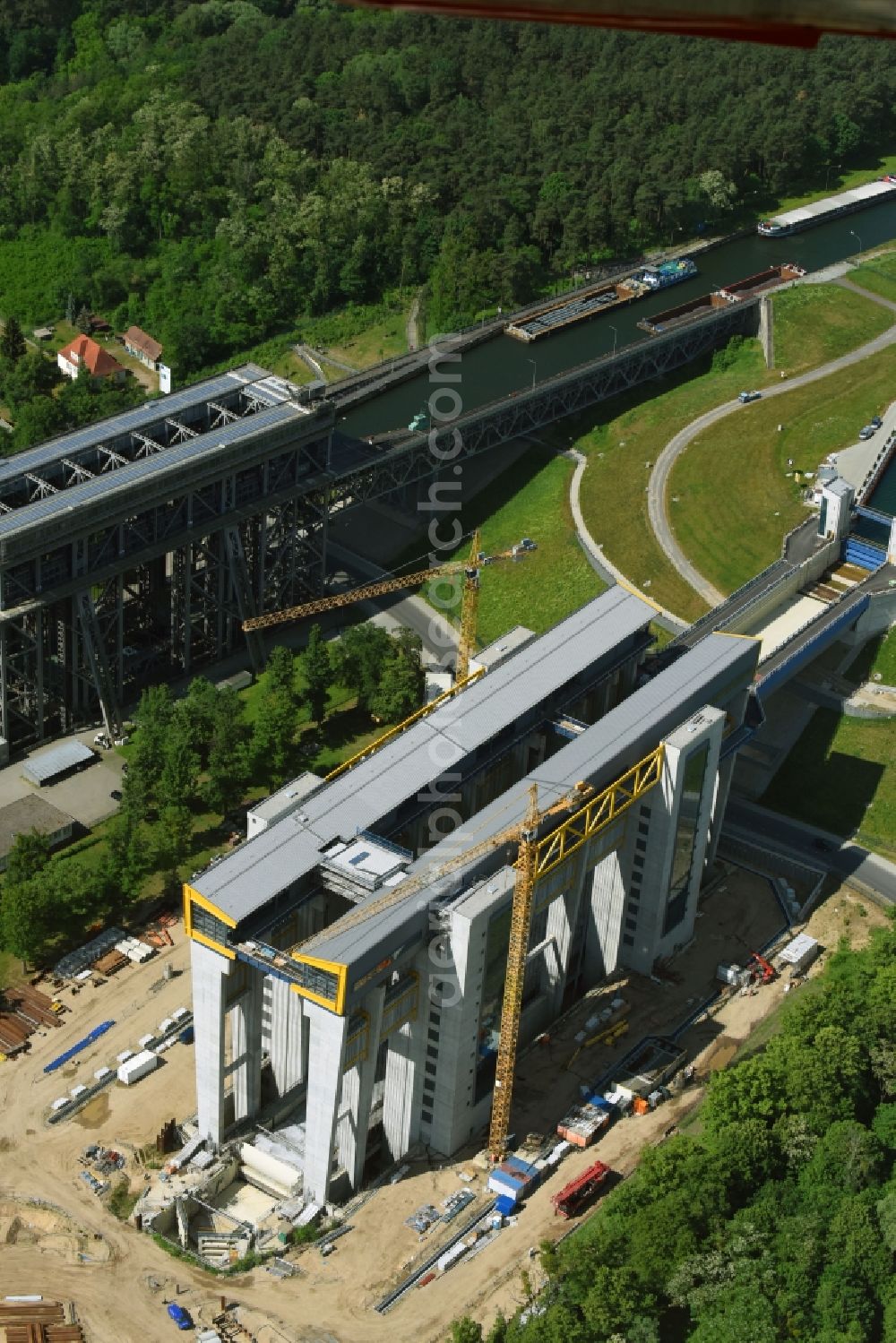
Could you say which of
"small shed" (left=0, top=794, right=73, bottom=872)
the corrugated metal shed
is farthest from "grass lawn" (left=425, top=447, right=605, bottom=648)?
"small shed" (left=0, top=794, right=73, bottom=872)

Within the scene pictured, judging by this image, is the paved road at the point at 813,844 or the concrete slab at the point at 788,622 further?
the concrete slab at the point at 788,622

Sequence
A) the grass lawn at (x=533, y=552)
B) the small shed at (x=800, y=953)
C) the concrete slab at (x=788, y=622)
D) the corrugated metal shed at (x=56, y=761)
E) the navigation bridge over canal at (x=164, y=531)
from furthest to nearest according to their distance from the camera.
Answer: the grass lawn at (x=533, y=552) → the concrete slab at (x=788, y=622) → the navigation bridge over canal at (x=164, y=531) → the corrugated metal shed at (x=56, y=761) → the small shed at (x=800, y=953)

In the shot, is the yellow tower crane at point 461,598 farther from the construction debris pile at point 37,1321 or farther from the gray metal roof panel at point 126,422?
the construction debris pile at point 37,1321

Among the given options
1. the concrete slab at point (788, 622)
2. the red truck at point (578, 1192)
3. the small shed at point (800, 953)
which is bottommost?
the red truck at point (578, 1192)

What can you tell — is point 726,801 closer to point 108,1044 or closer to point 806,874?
point 806,874

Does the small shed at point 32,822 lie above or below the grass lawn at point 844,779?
below

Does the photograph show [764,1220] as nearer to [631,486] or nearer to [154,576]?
[154,576]

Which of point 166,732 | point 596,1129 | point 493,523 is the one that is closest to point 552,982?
point 596,1129

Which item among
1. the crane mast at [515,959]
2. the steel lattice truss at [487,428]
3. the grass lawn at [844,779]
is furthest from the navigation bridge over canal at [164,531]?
the crane mast at [515,959]
